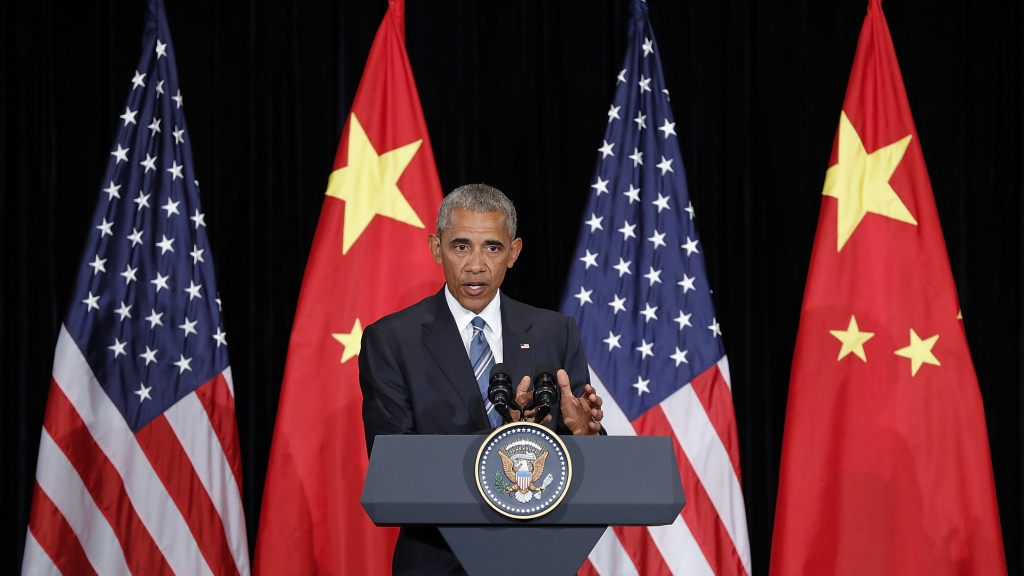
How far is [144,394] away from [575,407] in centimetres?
240

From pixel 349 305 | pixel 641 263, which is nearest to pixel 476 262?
pixel 349 305

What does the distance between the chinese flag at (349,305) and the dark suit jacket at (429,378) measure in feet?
4.81

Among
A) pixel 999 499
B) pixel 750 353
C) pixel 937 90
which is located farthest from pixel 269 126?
pixel 999 499

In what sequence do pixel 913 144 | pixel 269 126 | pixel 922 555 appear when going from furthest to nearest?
1. pixel 269 126
2. pixel 913 144
3. pixel 922 555

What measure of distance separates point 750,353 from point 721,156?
918 millimetres

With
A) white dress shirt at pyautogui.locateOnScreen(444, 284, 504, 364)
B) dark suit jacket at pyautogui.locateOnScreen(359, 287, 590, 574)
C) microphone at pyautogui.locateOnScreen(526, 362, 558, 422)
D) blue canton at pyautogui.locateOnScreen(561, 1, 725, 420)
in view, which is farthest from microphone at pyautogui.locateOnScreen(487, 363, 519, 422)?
blue canton at pyautogui.locateOnScreen(561, 1, 725, 420)

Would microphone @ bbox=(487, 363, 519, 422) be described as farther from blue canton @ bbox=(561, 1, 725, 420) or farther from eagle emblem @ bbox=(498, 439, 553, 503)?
blue canton @ bbox=(561, 1, 725, 420)

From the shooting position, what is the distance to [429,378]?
231 cm

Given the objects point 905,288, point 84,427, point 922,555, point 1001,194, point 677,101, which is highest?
point 677,101

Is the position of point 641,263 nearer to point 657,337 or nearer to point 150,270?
point 657,337

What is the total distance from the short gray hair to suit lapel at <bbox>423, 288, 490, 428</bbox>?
261mm

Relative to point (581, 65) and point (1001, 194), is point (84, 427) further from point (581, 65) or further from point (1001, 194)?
point (1001, 194)

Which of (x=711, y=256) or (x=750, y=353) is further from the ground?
(x=711, y=256)

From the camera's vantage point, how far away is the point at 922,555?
3723 millimetres
